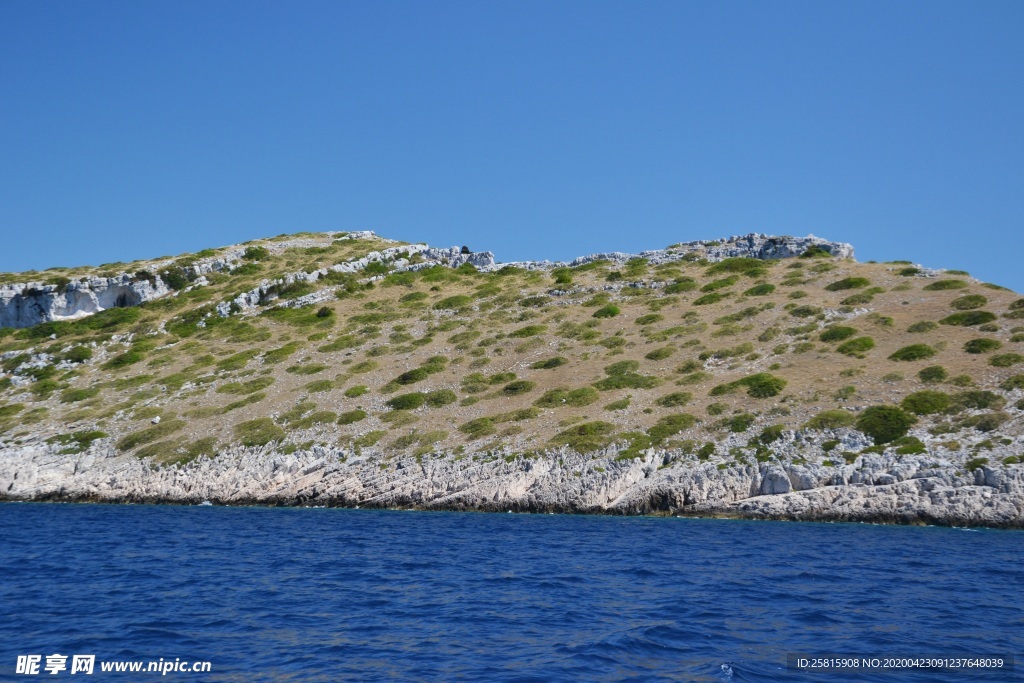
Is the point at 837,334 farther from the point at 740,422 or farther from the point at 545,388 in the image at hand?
the point at 545,388

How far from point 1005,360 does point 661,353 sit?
25.0m

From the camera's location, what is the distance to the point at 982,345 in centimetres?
5669

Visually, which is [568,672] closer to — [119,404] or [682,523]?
[682,523]

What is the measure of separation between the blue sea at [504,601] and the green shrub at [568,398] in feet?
75.7

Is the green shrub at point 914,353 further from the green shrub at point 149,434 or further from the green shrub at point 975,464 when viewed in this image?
the green shrub at point 149,434

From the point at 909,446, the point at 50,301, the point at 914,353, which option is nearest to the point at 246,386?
the point at 50,301

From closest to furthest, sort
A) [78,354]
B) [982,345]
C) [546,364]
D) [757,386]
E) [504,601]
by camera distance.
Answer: [504,601]
[982,345]
[757,386]
[546,364]
[78,354]

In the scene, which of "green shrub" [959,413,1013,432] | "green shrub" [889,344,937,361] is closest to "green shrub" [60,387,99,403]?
"green shrub" [889,344,937,361]

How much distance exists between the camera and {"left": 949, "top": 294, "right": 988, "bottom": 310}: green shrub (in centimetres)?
6469

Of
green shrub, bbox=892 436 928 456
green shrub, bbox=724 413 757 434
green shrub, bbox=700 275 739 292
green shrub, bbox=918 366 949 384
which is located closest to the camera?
green shrub, bbox=892 436 928 456

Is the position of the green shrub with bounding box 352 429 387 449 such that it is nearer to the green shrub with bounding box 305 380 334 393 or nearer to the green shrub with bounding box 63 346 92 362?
the green shrub with bounding box 305 380 334 393

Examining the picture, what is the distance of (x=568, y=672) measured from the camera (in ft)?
48.7

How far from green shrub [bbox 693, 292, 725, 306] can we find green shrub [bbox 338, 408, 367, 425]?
3632cm

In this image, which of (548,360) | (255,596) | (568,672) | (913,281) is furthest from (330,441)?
(913,281)
